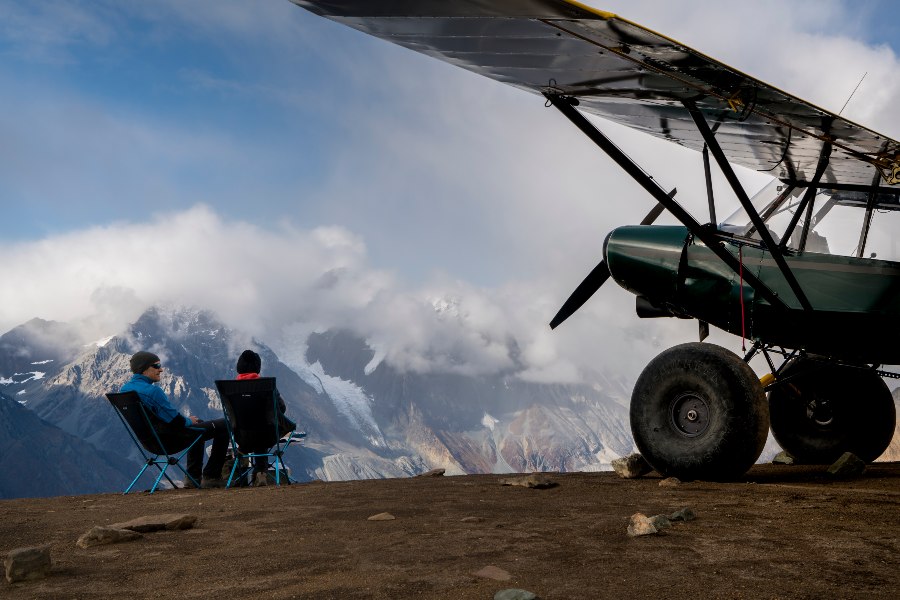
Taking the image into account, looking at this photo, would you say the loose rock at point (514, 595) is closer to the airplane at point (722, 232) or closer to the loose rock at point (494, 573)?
the loose rock at point (494, 573)

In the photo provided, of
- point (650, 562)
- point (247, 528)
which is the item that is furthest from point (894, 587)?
point (247, 528)

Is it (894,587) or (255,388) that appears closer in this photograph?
(894,587)

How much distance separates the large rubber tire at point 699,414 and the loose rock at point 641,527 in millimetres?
2818

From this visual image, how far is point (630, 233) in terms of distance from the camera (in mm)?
8867

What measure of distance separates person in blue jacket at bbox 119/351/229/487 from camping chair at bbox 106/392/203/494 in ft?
0.27

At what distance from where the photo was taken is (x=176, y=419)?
9844 millimetres

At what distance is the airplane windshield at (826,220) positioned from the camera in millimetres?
8508

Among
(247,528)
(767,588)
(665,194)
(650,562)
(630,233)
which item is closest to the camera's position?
(767,588)

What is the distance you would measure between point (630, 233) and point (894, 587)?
19.6 feet

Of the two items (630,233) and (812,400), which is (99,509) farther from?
(812,400)

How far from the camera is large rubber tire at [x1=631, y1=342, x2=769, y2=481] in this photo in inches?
276

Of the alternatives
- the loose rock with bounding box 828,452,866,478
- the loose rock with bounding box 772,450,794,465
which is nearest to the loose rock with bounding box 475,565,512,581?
the loose rock with bounding box 828,452,866,478

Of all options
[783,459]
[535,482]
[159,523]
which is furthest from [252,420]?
[783,459]

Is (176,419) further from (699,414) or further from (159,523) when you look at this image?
(699,414)
